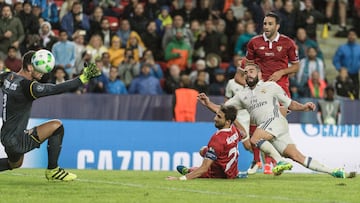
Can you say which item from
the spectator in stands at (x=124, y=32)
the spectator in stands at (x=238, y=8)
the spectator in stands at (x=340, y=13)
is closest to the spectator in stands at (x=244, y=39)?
the spectator in stands at (x=238, y=8)

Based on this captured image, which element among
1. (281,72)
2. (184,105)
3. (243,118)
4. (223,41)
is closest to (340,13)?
(223,41)

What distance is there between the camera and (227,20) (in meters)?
28.5

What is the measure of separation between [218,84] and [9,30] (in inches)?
202

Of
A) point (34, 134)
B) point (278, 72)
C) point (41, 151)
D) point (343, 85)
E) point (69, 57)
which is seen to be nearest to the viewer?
point (34, 134)

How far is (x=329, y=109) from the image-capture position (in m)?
25.7

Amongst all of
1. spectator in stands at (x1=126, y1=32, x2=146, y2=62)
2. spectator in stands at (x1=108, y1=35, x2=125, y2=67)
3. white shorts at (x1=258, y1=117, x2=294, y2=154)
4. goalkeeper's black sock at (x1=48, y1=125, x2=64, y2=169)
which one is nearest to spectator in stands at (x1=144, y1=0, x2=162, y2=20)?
spectator in stands at (x1=126, y1=32, x2=146, y2=62)

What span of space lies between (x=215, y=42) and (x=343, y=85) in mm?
3421

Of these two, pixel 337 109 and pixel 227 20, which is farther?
pixel 227 20

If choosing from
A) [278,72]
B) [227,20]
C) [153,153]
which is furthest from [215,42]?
[278,72]

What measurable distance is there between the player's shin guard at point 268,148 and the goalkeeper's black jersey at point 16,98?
3467 mm

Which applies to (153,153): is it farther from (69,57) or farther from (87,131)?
(69,57)

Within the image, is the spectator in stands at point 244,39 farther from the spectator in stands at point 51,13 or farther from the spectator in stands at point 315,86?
the spectator in stands at point 51,13

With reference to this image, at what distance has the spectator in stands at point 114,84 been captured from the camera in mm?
25344

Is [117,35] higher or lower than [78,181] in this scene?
higher
